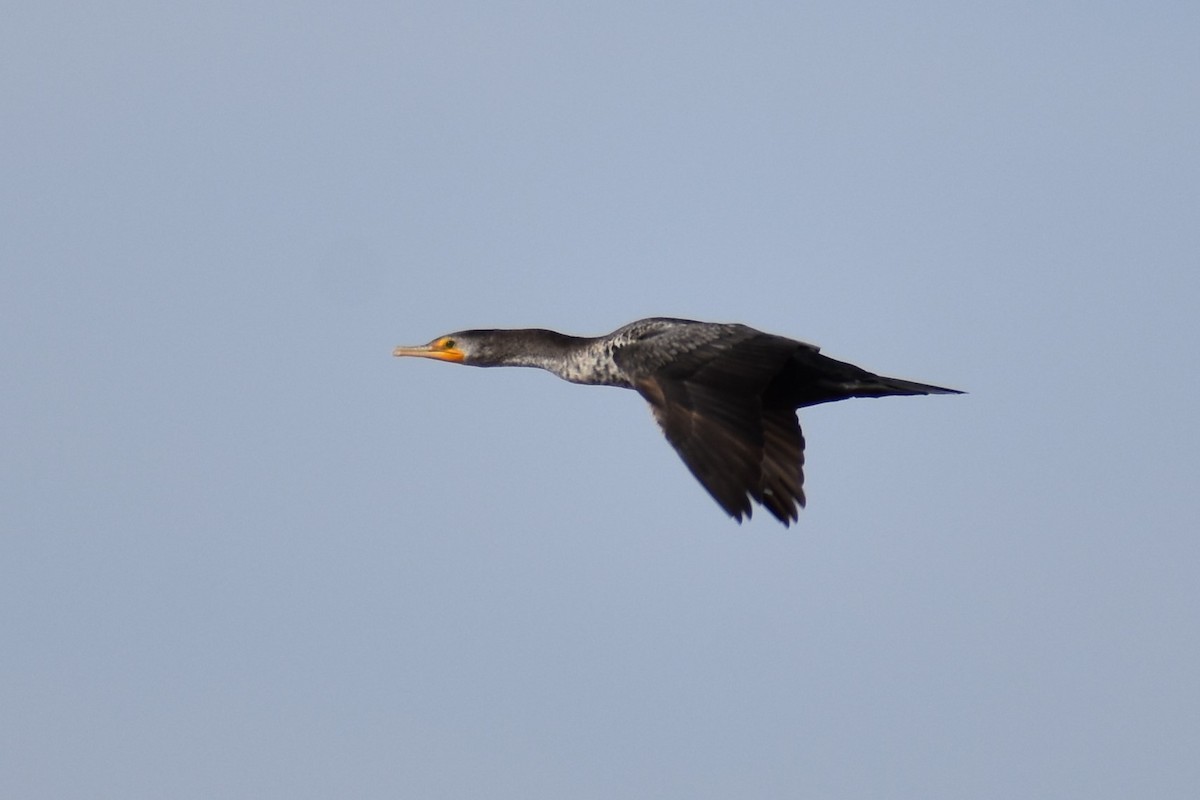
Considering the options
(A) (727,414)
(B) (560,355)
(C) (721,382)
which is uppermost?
(B) (560,355)

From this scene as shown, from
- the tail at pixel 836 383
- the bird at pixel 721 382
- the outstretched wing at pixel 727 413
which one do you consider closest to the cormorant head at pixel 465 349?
the bird at pixel 721 382

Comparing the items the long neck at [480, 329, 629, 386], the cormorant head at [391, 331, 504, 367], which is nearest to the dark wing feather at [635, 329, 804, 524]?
the long neck at [480, 329, 629, 386]

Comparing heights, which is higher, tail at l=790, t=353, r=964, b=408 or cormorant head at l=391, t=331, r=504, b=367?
cormorant head at l=391, t=331, r=504, b=367

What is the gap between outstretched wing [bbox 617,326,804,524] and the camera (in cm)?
1697

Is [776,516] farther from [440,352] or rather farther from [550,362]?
[440,352]

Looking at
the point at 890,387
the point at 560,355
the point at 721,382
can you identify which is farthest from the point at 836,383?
the point at 560,355

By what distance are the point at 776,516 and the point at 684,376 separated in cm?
168

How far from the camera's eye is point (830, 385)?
765 inches

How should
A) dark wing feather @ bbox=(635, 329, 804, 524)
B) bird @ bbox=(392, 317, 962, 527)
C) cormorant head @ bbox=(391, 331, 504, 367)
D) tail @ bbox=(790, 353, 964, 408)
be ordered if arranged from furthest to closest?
cormorant head @ bbox=(391, 331, 504, 367) < tail @ bbox=(790, 353, 964, 408) < bird @ bbox=(392, 317, 962, 527) < dark wing feather @ bbox=(635, 329, 804, 524)

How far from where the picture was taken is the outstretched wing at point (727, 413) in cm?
1697

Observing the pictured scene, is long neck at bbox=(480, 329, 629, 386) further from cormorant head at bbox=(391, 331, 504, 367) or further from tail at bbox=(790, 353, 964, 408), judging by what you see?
tail at bbox=(790, 353, 964, 408)

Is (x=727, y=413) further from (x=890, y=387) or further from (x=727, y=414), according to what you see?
(x=890, y=387)

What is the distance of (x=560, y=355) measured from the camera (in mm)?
20422

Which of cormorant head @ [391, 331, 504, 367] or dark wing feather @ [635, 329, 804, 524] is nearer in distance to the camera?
dark wing feather @ [635, 329, 804, 524]
